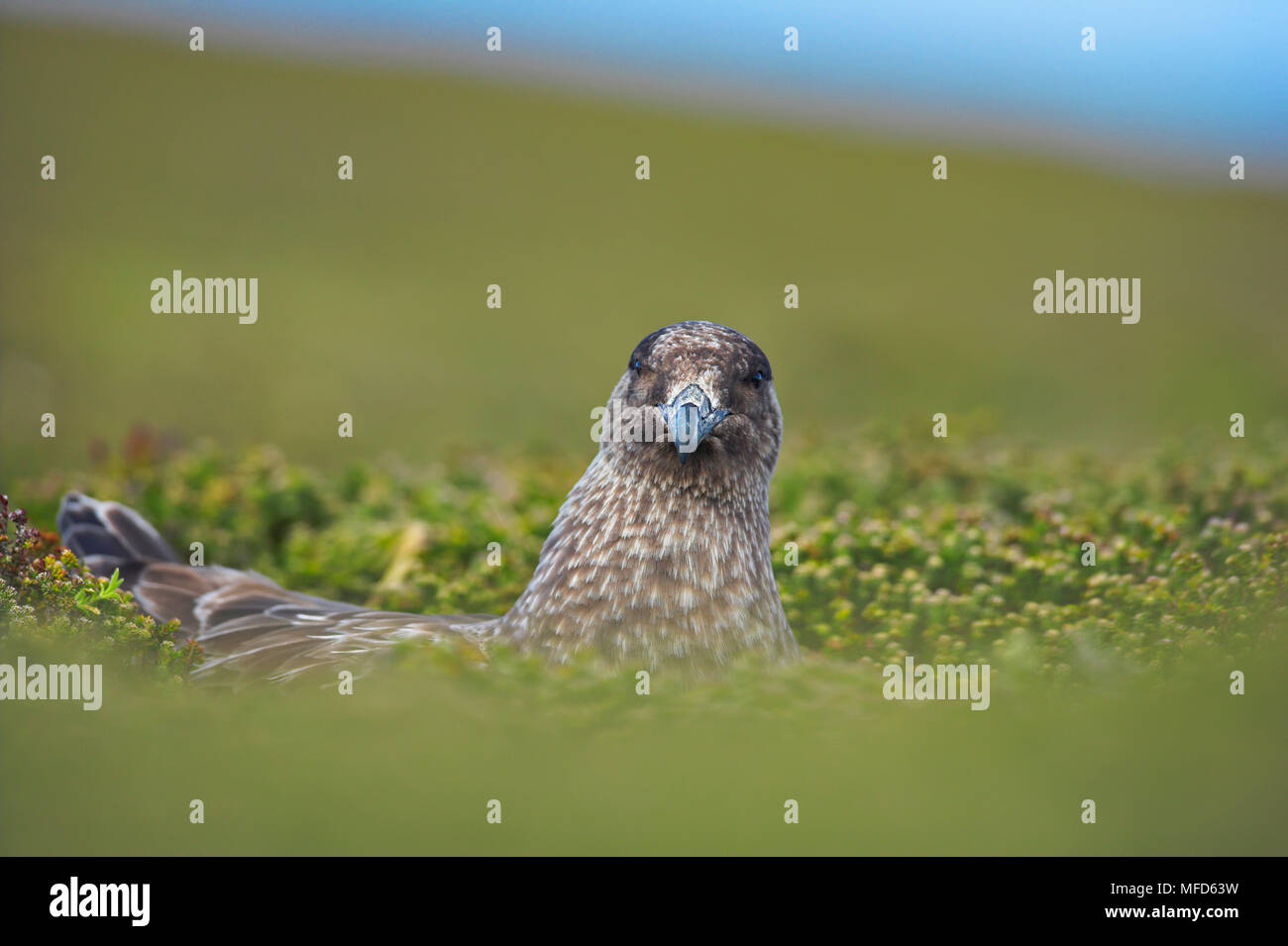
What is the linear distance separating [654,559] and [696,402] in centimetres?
64

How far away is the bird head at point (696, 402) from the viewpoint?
501 centimetres

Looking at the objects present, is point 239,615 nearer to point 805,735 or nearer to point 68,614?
point 68,614

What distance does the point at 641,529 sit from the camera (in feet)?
16.7

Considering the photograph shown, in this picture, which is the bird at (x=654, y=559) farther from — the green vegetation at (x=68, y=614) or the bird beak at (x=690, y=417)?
the green vegetation at (x=68, y=614)

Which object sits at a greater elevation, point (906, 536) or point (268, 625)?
point (906, 536)

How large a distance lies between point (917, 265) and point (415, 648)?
17.1 meters

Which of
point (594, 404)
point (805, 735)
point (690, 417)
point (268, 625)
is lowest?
point (805, 735)

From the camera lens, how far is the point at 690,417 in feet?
15.7

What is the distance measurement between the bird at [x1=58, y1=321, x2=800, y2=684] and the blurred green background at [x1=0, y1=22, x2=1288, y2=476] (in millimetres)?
5502

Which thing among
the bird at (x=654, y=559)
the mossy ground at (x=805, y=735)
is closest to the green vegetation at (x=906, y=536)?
the mossy ground at (x=805, y=735)

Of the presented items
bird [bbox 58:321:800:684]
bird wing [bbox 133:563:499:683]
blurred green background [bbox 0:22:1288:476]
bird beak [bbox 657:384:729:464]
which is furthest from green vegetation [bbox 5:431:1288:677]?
blurred green background [bbox 0:22:1288:476]

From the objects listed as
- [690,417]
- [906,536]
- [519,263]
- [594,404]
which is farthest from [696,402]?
[519,263]

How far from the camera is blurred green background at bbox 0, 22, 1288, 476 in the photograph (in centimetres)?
1442

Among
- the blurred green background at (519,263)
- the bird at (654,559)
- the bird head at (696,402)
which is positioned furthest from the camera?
the blurred green background at (519,263)
